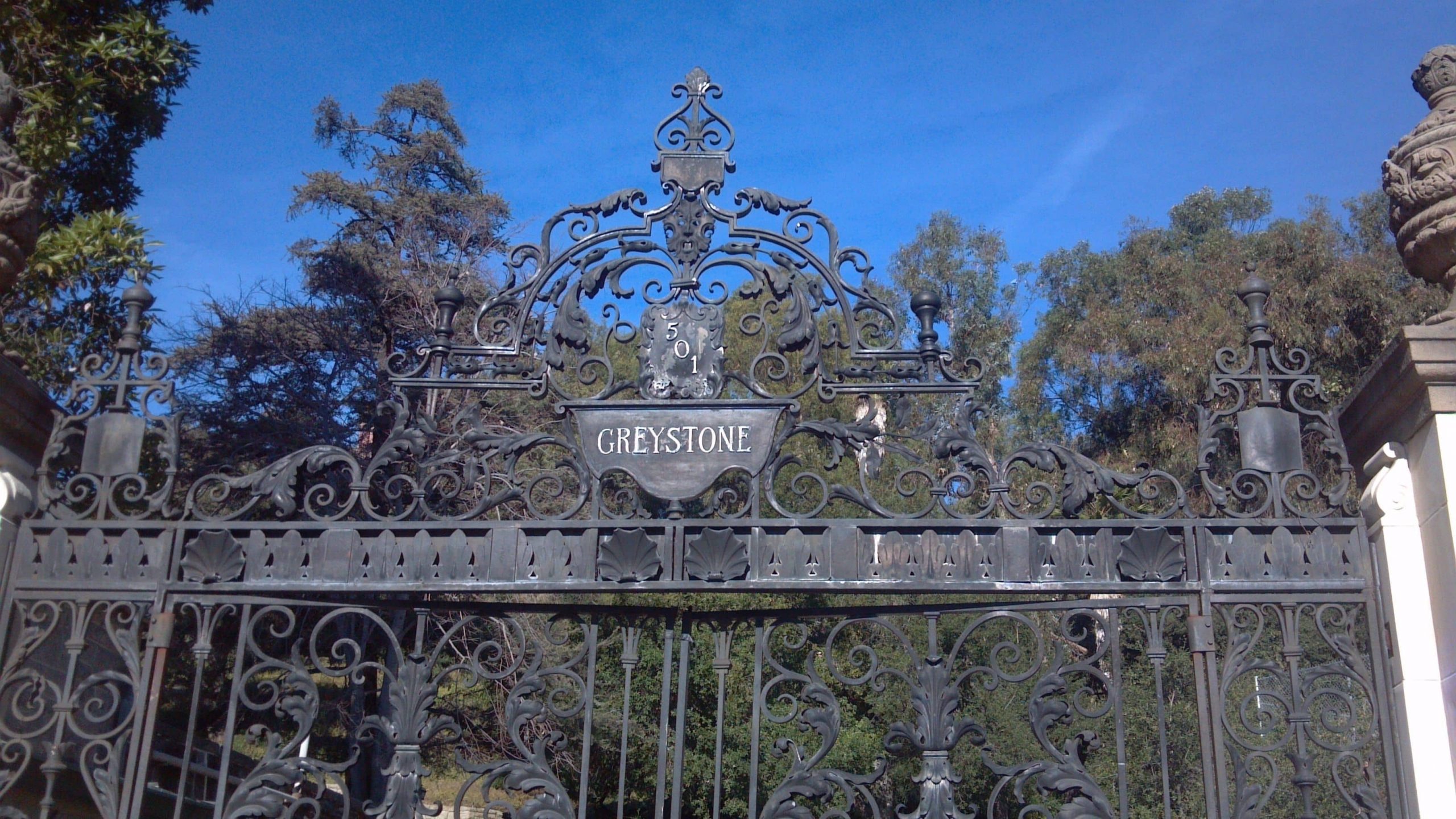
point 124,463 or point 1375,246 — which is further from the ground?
point 1375,246

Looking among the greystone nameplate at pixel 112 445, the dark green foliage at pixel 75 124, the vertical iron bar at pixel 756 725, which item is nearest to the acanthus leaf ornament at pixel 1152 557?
the vertical iron bar at pixel 756 725

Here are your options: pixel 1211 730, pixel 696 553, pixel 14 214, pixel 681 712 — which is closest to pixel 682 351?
pixel 696 553

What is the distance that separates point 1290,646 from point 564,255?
11.8 ft

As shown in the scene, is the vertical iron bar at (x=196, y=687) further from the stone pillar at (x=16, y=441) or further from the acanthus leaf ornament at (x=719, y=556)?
the acanthus leaf ornament at (x=719, y=556)

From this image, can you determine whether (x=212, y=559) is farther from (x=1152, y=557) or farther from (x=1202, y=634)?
(x=1202, y=634)

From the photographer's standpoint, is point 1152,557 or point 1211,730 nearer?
point 1211,730

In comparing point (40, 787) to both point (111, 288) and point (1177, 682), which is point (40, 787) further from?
point (1177, 682)

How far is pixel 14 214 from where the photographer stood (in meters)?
5.31

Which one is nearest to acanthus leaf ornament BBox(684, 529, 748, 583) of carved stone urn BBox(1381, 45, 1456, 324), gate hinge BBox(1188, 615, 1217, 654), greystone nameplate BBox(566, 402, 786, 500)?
greystone nameplate BBox(566, 402, 786, 500)

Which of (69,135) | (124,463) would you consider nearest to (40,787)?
(124,463)

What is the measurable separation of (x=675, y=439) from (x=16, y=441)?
2.94 m

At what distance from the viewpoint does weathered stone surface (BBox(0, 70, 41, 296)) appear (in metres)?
5.31

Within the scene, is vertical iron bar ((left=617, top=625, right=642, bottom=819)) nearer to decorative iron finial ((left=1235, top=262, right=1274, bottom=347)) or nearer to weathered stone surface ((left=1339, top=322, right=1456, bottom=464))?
decorative iron finial ((left=1235, top=262, right=1274, bottom=347))

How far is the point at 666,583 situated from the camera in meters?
5.33
